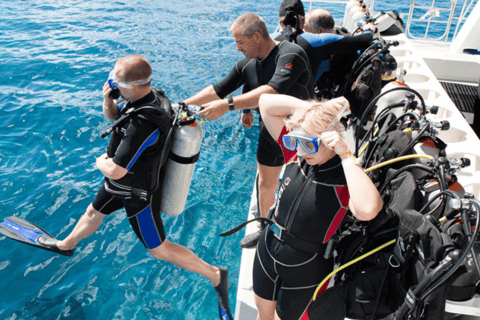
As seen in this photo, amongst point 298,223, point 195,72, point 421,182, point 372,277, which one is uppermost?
point 421,182

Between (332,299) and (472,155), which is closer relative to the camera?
(332,299)

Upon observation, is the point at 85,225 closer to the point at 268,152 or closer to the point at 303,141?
the point at 268,152

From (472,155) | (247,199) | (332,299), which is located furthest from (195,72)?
(332,299)

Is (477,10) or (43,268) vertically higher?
(477,10)

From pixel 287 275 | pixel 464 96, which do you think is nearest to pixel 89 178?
pixel 287 275

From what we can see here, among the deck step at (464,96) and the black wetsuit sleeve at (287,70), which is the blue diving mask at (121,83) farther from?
the deck step at (464,96)

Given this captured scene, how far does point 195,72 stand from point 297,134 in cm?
664

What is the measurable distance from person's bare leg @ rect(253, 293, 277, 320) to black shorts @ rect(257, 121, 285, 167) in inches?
44.1

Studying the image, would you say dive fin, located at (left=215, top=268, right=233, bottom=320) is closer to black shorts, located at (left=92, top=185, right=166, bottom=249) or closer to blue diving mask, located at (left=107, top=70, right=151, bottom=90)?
black shorts, located at (left=92, top=185, right=166, bottom=249)

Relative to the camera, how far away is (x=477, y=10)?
655cm

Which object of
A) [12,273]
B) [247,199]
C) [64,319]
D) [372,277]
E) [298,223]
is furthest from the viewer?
[247,199]

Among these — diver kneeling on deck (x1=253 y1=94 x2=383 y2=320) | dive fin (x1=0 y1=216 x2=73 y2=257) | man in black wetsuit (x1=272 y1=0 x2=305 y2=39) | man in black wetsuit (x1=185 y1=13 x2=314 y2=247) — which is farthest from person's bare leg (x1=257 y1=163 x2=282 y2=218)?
dive fin (x1=0 y1=216 x2=73 y2=257)

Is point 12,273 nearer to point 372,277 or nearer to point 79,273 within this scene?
point 79,273

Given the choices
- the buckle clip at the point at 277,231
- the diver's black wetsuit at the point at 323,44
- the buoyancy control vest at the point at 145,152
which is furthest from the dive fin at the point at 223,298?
the diver's black wetsuit at the point at 323,44
